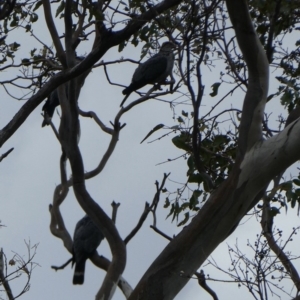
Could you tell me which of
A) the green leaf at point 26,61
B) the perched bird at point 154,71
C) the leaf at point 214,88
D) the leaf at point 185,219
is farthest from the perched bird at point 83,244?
the leaf at point 214,88

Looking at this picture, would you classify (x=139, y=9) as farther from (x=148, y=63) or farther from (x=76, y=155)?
(x=148, y=63)

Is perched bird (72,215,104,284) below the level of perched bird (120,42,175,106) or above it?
below

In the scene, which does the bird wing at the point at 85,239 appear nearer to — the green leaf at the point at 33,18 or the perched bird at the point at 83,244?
the perched bird at the point at 83,244

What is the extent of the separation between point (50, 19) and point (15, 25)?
3.86 feet

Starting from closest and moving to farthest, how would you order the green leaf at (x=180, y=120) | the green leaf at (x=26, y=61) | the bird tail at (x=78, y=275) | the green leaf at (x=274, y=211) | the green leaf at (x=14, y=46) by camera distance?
the green leaf at (x=274, y=211) → the green leaf at (x=180, y=120) → the green leaf at (x=26, y=61) → the green leaf at (x=14, y=46) → the bird tail at (x=78, y=275)

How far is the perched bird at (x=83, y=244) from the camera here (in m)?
8.27

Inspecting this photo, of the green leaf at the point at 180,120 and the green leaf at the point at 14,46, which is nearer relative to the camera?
the green leaf at the point at 180,120

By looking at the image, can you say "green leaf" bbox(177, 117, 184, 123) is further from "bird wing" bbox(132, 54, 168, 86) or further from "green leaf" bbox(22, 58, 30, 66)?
"bird wing" bbox(132, 54, 168, 86)

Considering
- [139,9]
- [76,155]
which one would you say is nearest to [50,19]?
[139,9]

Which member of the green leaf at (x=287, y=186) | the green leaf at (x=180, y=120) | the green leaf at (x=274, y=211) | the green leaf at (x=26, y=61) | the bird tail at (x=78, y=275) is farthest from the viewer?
the bird tail at (x=78, y=275)

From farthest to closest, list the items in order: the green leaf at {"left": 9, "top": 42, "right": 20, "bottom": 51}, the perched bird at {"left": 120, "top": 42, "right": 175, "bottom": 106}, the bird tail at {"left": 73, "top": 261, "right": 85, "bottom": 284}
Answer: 1. the perched bird at {"left": 120, "top": 42, "right": 175, "bottom": 106}
2. the bird tail at {"left": 73, "top": 261, "right": 85, "bottom": 284}
3. the green leaf at {"left": 9, "top": 42, "right": 20, "bottom": 51}

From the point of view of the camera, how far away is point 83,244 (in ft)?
27.6

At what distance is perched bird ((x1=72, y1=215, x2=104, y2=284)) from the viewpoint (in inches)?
326

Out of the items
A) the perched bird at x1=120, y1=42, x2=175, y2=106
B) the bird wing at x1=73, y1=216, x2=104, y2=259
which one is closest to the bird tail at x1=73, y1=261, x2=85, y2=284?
the bird wing at x1=73, y1=216, x2=104, y2=259
